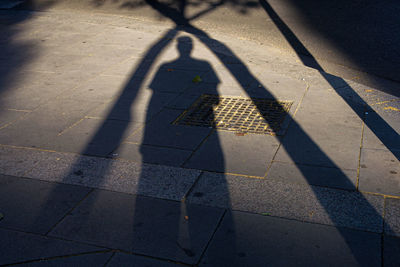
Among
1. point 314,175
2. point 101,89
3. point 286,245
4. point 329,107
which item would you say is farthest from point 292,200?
point 101,89

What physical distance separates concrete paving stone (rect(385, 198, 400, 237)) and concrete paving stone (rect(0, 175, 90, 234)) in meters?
2.55

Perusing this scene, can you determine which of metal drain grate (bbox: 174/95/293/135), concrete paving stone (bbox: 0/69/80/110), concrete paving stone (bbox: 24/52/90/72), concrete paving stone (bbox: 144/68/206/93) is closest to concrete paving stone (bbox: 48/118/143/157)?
metal drain grate (bbox: 174/95/293/135)

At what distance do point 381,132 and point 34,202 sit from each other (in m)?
3.71

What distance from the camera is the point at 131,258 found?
316 centimetres

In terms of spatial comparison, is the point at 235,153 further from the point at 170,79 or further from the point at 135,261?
the point at 170,79

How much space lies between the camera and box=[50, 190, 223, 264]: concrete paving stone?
3.27 m

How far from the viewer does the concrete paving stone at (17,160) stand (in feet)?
14.7

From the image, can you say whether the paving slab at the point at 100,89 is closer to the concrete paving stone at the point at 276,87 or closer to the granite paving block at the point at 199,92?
the granite paving block at the point at 199,92

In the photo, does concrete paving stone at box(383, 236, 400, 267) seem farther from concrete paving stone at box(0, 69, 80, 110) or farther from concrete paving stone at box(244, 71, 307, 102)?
concrete paving stone at box(0, 69, 80, 110)

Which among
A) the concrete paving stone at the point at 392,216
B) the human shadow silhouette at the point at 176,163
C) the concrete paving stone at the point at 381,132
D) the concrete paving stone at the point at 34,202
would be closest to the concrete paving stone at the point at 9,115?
the concrete paving stone at the point at 34,202

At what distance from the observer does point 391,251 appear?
3.13 meters

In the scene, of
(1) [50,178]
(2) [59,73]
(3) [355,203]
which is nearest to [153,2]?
(2) [59,73]

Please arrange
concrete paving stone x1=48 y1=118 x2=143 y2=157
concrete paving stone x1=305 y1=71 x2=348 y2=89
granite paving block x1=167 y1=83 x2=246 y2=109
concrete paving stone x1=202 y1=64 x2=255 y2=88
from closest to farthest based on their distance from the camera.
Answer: concrete paving stone x1=48 y1=118 x2=143 y2=157 → granite paving block x1=167 y1=83 x2=246 y2=109 → concrete paving stone x1=305 y1=71 x2=348 y2=89 → concrete paving stone x1=202 y1=64 x2=255 y2=88

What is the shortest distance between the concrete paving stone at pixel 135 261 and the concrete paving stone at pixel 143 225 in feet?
0.19
